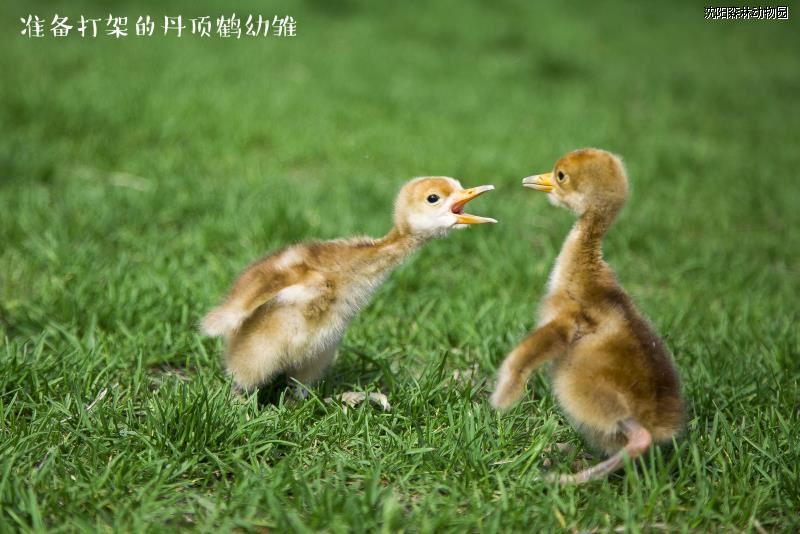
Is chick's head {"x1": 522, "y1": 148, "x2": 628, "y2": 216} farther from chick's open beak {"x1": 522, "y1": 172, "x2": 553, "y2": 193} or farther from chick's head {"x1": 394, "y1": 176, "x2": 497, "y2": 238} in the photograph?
chick's head {"x1": 394, "y1": 176, "x2": 497, "y2": 238}

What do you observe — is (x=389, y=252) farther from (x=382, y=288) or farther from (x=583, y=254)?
(x=382, y=288)

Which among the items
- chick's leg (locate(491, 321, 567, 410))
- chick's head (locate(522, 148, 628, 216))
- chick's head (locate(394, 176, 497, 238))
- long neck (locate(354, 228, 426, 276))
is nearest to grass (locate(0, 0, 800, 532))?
chick's leg (locate(491, 321, 567, 410))

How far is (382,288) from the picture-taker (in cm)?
525

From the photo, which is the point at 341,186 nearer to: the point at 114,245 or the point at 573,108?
the point at 114,245

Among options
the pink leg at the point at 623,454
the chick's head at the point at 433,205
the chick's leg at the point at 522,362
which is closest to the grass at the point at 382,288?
the pink leg at the point at 623,454

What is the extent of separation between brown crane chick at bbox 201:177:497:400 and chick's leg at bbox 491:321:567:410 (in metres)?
0.64

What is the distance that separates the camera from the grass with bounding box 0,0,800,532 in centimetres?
317

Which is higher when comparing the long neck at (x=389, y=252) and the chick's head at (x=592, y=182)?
the chick's head at (x=592, y=182)

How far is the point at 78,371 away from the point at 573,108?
7.57m

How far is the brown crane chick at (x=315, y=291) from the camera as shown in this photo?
366 centimetres

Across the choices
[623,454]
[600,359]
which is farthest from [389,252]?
[623,454]

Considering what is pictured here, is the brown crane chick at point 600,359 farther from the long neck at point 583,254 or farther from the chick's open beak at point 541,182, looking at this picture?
the chick's open beak at point 541,182

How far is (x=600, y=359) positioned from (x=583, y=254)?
1.58 ft

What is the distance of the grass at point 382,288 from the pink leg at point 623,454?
6 centimetres
